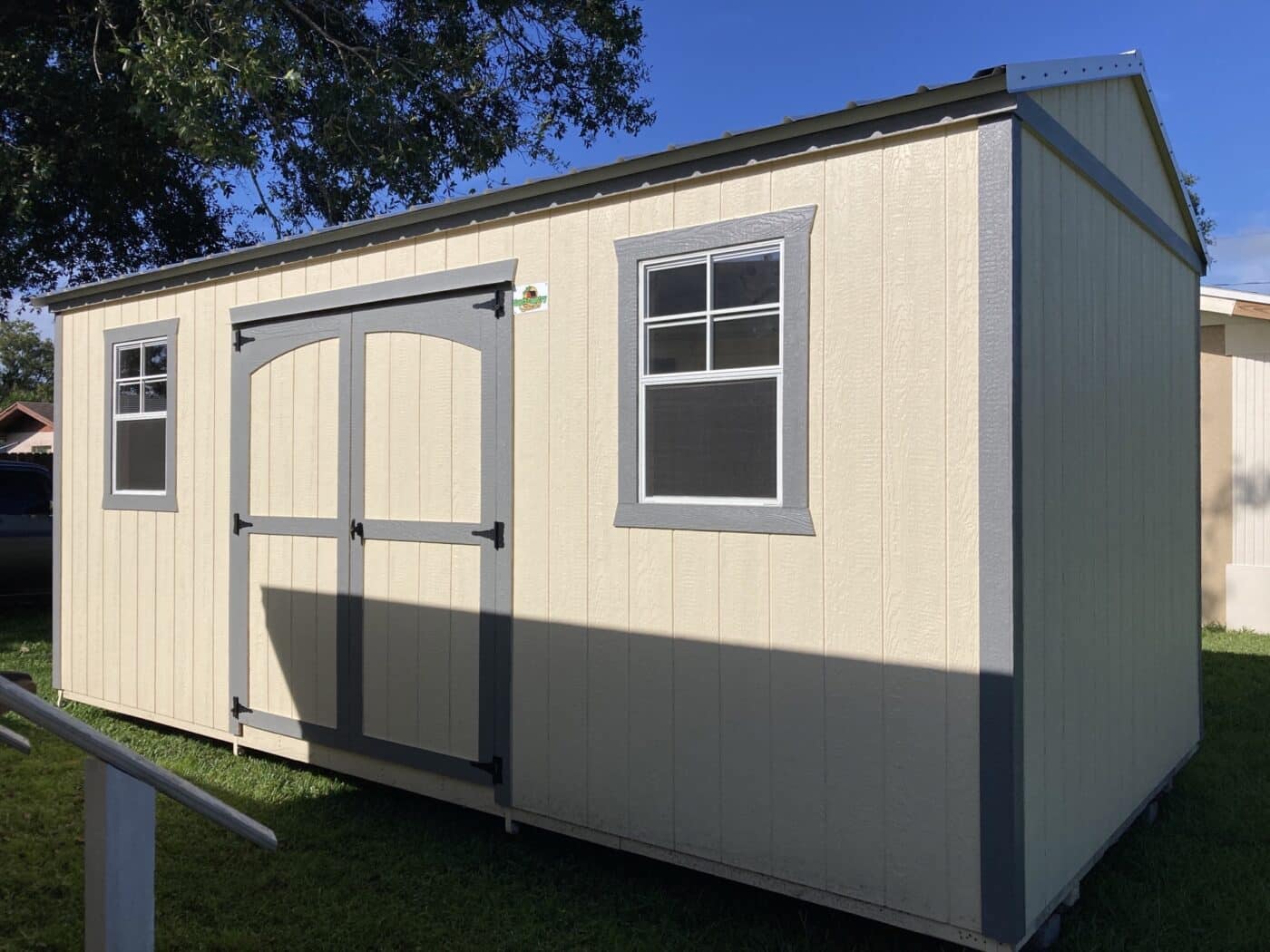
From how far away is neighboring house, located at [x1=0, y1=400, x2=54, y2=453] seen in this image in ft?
97.1

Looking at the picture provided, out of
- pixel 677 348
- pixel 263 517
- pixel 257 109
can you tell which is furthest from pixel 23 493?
pixel 677 348

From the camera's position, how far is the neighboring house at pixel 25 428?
97.1 feet

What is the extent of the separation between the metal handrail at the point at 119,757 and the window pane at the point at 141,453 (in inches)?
171

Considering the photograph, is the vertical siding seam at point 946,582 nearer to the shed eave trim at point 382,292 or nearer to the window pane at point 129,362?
the shed eave trim at point 382,292

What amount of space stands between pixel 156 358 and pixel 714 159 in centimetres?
386

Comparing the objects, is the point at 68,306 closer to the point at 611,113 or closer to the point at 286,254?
the point at 286,254

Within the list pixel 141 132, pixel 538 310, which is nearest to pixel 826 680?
pixel 538 310

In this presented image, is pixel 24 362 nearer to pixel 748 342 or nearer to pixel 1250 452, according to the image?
pixel 1250 452

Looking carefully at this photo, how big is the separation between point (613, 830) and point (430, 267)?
249 cm

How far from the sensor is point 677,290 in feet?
12.3

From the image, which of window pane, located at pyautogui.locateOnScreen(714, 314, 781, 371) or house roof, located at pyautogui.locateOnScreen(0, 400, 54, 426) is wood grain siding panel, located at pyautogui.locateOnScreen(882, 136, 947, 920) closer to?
window pane, located at pyautogui.locateOnScreen(714, 314, 781, 371)

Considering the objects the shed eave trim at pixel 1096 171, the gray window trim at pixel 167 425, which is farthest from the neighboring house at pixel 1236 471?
the gray window trim at pixel 167 425

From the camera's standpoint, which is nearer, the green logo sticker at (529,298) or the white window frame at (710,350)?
the white window frame at (710,350)

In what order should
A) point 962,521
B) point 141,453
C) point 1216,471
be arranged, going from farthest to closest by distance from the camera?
1. point 1216,471
2. point 141,453
3. point 962,521
